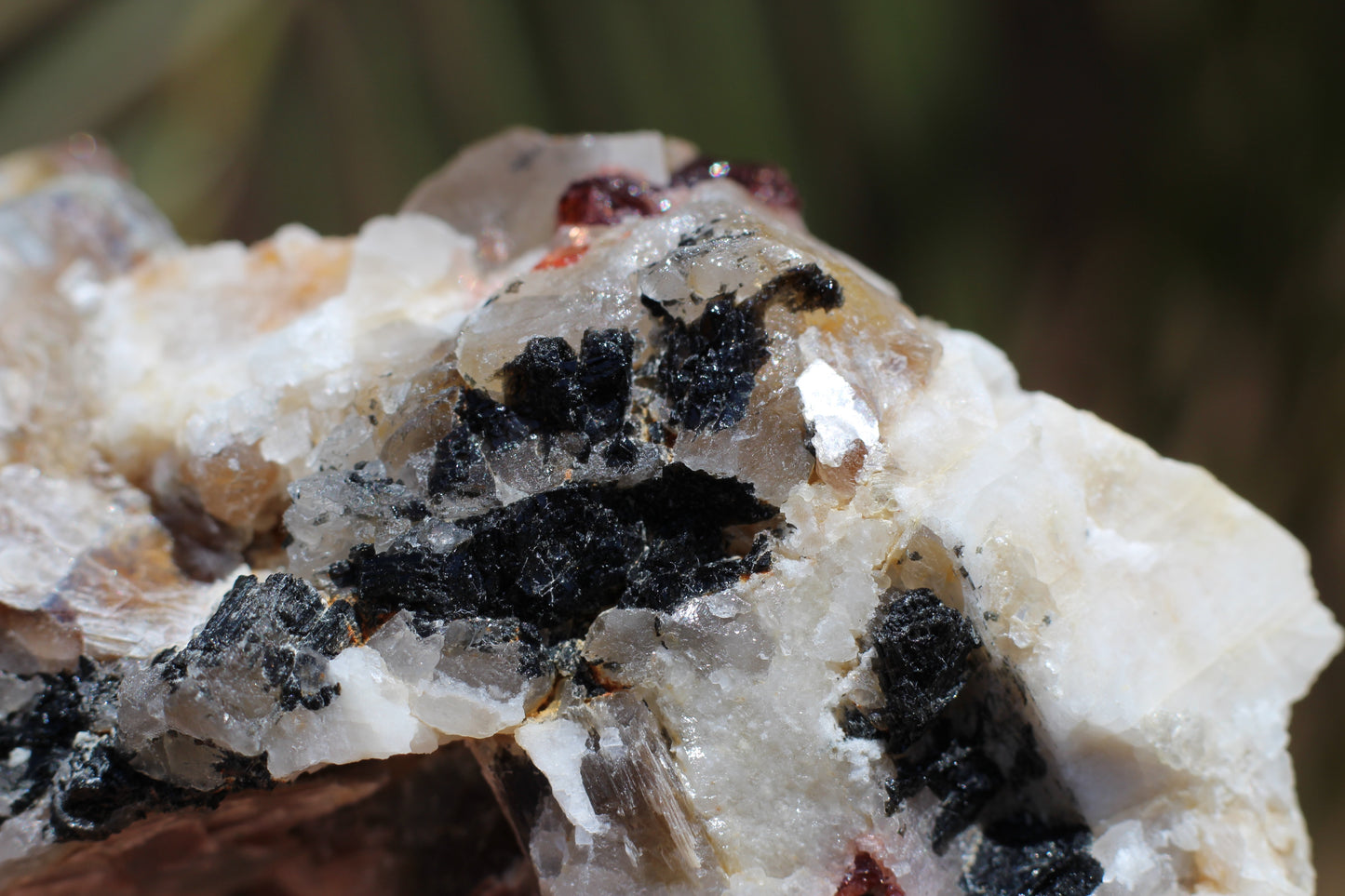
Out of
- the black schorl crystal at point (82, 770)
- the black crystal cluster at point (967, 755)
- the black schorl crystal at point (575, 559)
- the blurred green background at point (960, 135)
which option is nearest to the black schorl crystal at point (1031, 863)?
the black crystal cluster at point (967, 755)

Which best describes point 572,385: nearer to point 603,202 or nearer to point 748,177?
point 603,202

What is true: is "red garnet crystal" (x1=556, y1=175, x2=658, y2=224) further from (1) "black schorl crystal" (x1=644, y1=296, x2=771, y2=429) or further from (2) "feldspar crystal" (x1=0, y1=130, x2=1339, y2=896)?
(1) "black schorl crystal" (x1=644, y1=296, x2=771, y2=429)

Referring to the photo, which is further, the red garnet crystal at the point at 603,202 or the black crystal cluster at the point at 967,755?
the red garnet crystal at the point at 603,202

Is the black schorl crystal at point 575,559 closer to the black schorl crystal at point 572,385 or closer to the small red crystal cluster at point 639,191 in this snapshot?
the black schorl crystal at point 572,385

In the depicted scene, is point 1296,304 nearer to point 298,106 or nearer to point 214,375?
point 214,375

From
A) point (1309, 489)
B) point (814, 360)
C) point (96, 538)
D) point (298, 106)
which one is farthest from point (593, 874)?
point (298, 106)

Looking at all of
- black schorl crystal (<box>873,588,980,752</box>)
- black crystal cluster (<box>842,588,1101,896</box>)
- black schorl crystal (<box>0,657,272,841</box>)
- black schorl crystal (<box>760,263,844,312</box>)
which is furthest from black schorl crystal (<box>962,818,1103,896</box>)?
black schorl crystal (<box>0,657,272,841</box>)
